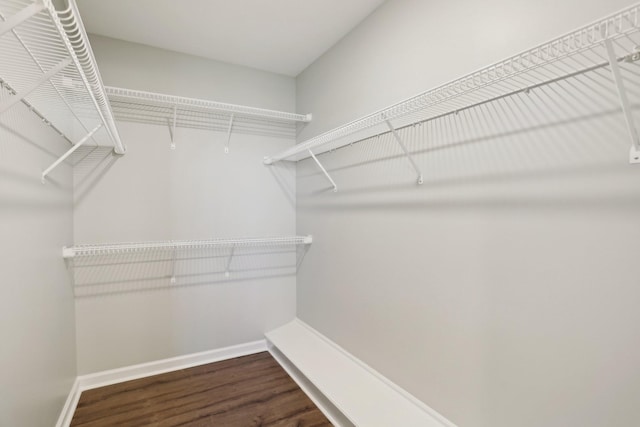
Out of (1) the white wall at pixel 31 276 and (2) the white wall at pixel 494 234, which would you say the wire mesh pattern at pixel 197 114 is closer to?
(1) the white wall at pixel 31 276

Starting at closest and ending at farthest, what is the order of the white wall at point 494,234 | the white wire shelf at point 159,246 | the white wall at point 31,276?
the white wall at point 494,234 < the white wall at point 31,276 < the white wire shelf at point 159,246

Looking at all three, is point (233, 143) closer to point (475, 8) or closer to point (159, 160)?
point (159, 160)

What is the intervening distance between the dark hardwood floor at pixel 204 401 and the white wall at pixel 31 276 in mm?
268

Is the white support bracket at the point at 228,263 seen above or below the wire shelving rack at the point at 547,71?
below

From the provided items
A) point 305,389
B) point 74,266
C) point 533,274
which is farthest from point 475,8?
point 74,266

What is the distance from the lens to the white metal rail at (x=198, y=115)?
2.10 meters

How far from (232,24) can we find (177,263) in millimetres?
1743

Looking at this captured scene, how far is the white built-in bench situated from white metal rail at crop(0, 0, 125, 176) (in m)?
1.83

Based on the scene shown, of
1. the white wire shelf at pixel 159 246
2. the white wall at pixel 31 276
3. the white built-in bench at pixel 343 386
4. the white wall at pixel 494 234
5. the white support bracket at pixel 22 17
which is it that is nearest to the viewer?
the white support bracket at pixel 22 17

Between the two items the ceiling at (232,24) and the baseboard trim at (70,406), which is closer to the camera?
the baseboard trim at (70,406)

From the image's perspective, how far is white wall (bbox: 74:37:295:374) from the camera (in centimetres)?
213

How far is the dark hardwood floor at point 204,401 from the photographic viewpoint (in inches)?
70.1

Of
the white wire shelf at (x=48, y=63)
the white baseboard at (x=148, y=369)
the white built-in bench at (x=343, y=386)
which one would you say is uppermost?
the white wire shelf at (x=48, y=63)

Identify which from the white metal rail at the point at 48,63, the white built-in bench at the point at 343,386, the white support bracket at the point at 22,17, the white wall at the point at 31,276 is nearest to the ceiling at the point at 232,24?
the white metal rail at the point at 48,63
